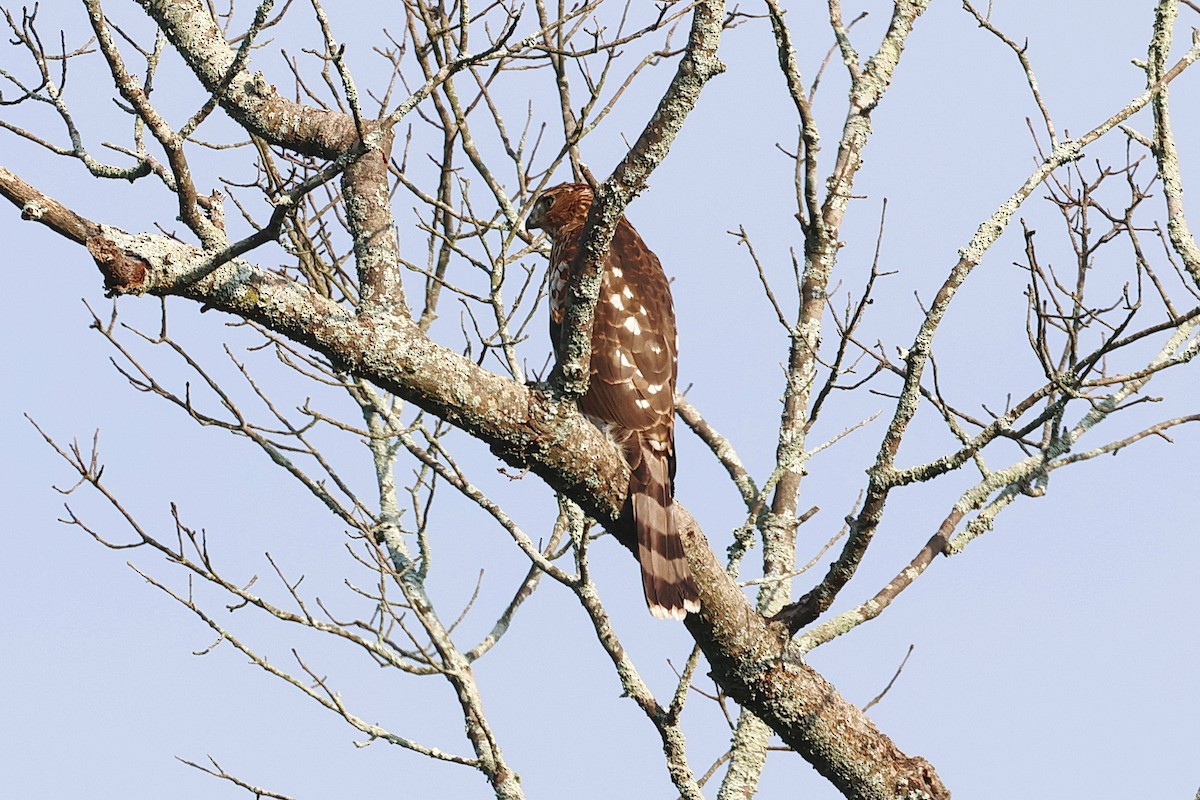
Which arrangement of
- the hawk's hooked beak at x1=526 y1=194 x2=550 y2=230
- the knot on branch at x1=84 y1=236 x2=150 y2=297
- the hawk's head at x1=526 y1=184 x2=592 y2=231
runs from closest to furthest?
the knot on branch at x1=84 y1=236 x2=150 y2=297 < the hawk's head at x1=526 y1=184 x2=592 y2=231 < the hawk's hooked beak at x1=526 y1=194 x2=550 y2=230

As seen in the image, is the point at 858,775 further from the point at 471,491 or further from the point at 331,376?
the point at 331,376

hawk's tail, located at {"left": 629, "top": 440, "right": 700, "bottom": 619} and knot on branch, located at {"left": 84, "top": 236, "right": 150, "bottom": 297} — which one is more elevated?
hawk's tail, located at {"left": 629, "top": 440, "right": 700, "bottom": 619}

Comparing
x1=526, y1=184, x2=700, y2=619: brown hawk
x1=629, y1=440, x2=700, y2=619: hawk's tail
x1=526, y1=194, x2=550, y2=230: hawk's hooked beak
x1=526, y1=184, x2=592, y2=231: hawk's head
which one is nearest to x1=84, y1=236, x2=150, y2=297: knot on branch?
x1=526, y1=184, x2=700, y2=619: brown hawk

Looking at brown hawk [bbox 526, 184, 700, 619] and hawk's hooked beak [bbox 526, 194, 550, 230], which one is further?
hawk's hooked beak [bbox 526, 194, 550, 230]

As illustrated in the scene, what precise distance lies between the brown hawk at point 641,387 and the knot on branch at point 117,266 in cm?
114

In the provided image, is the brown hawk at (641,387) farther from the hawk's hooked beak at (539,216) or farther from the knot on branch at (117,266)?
the knot on branch at (117,266)

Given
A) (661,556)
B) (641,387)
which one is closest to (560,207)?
(641,387)

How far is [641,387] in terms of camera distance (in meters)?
4.78

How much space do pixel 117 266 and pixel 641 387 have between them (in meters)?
2.21

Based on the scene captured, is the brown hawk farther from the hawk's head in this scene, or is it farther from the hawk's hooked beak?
the hawk's hooked beak

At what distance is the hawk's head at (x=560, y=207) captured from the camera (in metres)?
5.95

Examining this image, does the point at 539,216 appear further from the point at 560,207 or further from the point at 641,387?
the point at 641,387

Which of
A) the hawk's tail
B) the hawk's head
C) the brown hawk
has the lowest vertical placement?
the hawk's tail

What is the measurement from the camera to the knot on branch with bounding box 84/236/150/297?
2.97m
